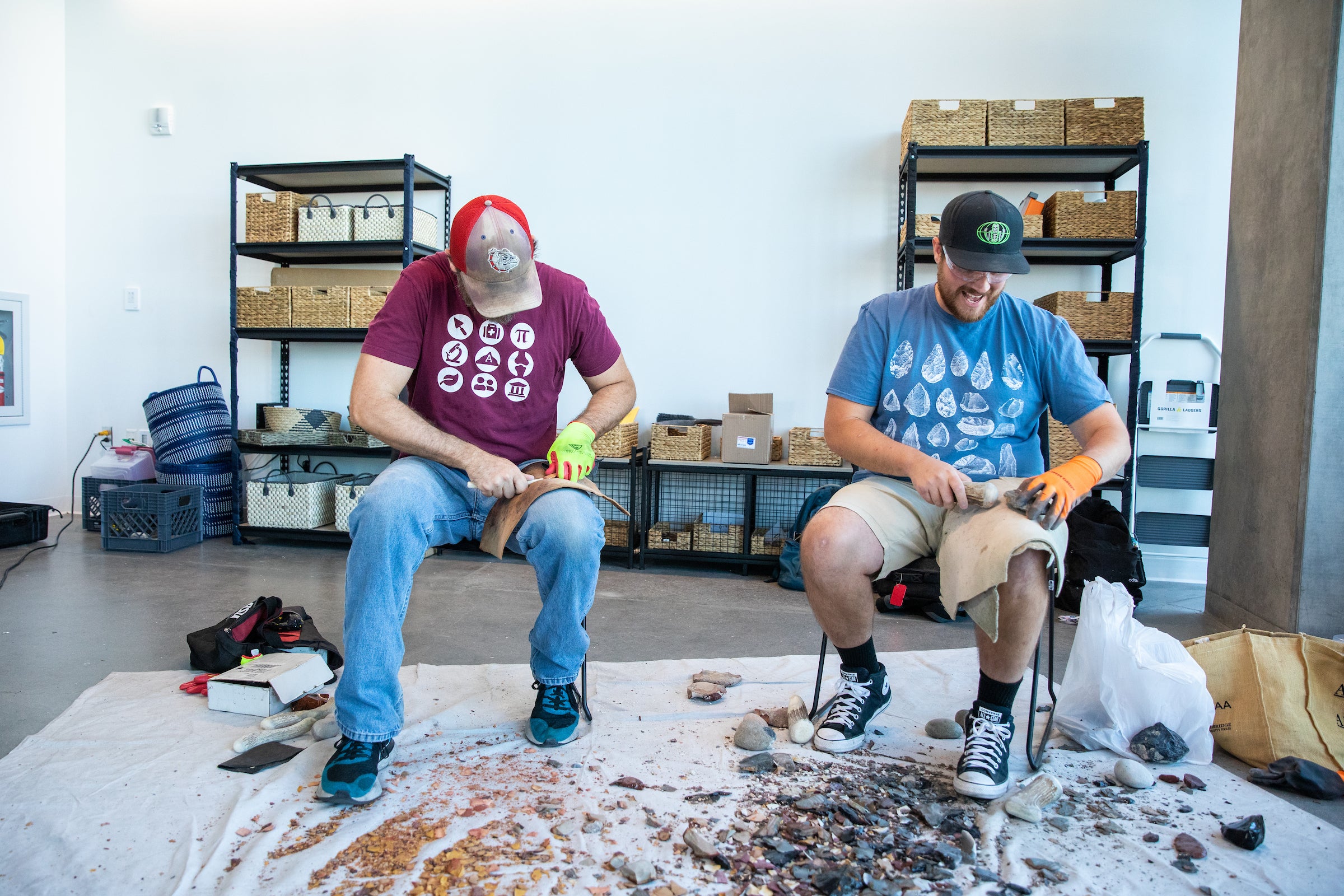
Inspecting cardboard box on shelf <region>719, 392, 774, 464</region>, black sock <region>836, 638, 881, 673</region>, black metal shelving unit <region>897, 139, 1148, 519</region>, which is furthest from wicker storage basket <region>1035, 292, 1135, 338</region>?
black sock <region>836, 638, 881, 673</region>

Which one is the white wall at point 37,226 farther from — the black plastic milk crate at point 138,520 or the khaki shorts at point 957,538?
the khaki shorts at point 957,538

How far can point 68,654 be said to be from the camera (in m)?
2.68

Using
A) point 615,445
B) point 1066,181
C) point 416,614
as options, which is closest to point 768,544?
point 615,445

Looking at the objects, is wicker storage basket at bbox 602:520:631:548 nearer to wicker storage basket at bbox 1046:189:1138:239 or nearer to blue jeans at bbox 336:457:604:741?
blue jeans at bbox 336:457:604:741

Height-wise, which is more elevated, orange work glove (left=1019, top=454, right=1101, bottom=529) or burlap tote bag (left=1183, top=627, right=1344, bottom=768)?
orange work glove (left=1019, top=454, right=1101, bottom=529)


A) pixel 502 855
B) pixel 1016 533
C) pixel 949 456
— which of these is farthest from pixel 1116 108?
pixel 502 855

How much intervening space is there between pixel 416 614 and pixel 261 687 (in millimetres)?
1144

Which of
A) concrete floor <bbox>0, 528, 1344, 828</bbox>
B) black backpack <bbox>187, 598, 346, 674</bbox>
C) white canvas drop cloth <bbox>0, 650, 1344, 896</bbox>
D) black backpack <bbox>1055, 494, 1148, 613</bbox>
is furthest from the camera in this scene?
black backpack <bbox>1055, 494, 1148, 613</bbox>

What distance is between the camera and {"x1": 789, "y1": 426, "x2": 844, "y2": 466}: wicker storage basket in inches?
163

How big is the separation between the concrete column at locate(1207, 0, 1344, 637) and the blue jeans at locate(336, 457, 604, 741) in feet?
8.21

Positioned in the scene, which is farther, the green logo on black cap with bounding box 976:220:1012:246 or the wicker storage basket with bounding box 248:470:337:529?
the wicker storage basket with bounding box 248:470:337:529

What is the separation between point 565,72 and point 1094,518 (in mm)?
3435

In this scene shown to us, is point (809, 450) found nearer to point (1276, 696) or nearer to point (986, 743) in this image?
point (1276, 696)

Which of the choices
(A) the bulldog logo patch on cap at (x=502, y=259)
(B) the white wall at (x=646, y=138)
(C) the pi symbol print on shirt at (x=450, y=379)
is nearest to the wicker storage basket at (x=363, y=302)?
(B) the white wall at (x=646, y=138)
